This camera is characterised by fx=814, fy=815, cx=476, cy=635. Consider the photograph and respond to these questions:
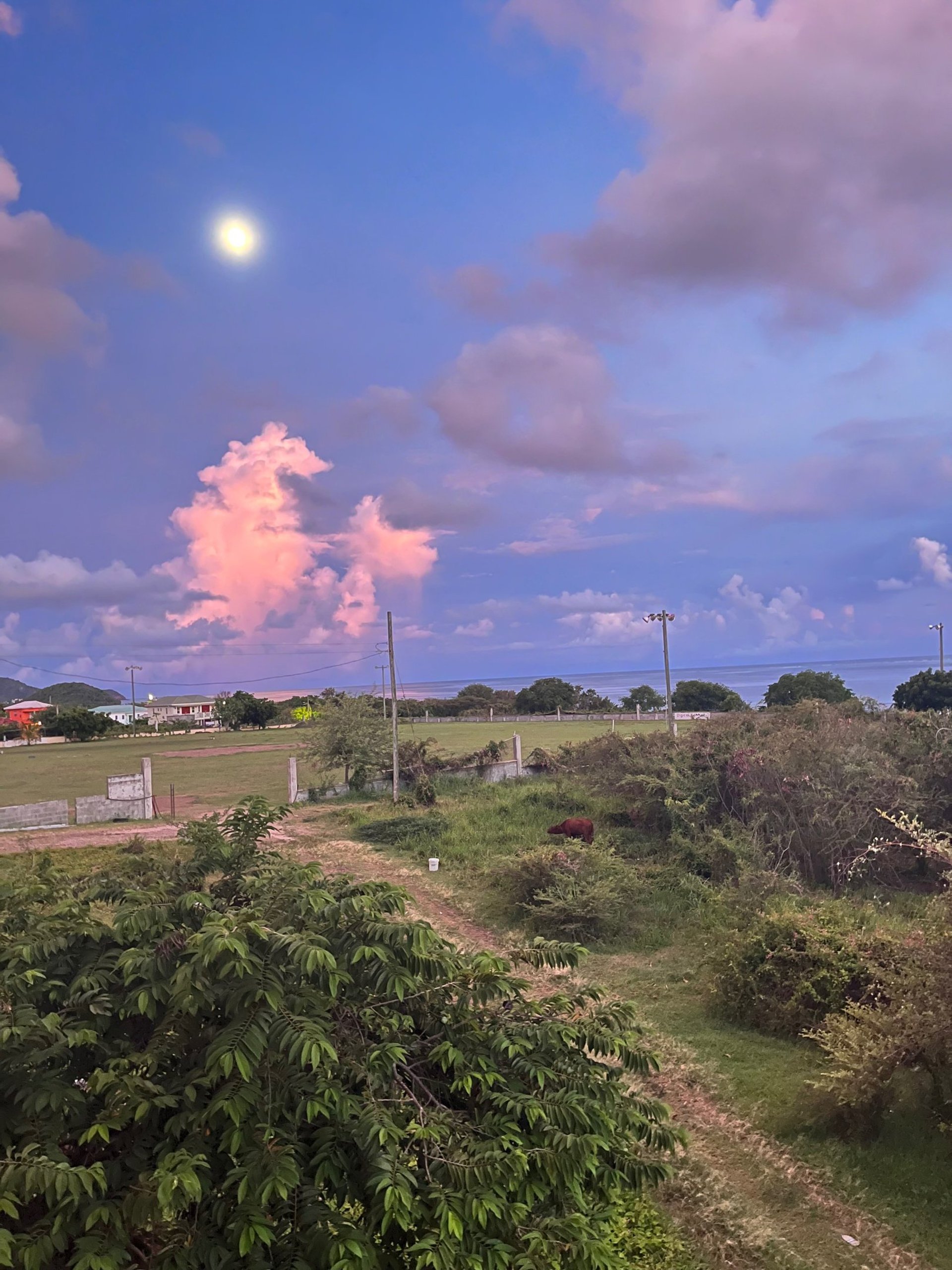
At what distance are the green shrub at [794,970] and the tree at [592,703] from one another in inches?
2472

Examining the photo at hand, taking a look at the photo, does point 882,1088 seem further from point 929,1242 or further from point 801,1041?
point 801,1041

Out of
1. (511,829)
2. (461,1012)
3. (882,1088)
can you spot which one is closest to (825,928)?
(882,1088)

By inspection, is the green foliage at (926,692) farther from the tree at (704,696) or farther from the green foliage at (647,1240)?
the green foliage at (647,1240)

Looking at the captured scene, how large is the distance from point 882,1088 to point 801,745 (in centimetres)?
1111

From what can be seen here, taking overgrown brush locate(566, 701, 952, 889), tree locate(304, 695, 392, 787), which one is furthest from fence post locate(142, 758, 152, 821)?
overgrown brush locate(566, 701, 952, 889)

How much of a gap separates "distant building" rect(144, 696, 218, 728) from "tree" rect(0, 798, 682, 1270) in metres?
106

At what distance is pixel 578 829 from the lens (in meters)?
18.2

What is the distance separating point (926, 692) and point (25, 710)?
326 feet

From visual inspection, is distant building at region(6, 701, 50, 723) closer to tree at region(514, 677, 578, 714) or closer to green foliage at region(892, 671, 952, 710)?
tree at region(514, 677, 578, 714)

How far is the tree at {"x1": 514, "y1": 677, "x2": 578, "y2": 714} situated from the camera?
257ft

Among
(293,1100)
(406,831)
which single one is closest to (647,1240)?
(293,1100)

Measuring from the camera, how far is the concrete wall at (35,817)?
2323cm

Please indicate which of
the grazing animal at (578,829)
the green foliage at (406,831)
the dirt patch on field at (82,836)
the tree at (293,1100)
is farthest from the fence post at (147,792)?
the tree at (293,1100)

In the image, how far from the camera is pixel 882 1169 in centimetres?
624
